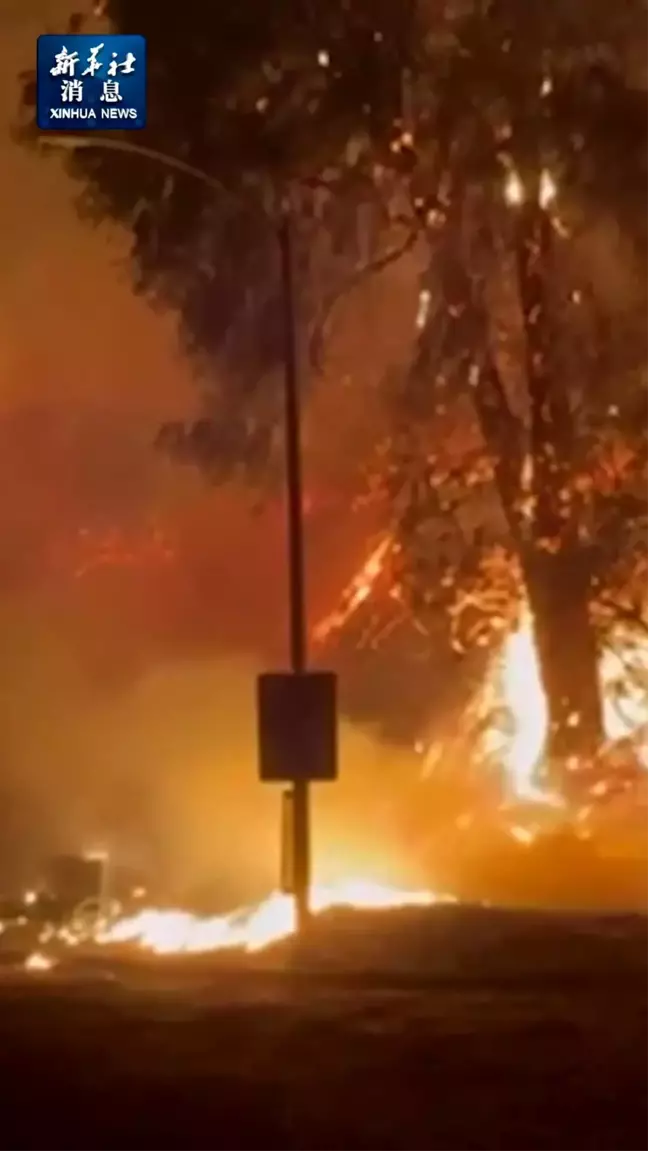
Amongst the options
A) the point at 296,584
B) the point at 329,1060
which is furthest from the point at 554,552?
the point at 329,1060

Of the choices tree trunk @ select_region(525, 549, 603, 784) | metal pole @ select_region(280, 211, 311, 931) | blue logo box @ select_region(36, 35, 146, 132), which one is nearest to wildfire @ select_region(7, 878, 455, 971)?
metal pole @ select_region(280, 211, 311, 931)

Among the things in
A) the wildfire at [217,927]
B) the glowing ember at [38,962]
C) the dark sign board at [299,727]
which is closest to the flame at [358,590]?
the wildfire at [217,927]

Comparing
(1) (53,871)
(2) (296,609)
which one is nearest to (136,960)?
(2) (296,609)

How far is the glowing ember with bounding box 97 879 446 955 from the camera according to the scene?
1315 cm

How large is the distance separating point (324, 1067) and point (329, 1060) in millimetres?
135

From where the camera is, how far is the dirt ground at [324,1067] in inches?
261

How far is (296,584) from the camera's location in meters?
13.1

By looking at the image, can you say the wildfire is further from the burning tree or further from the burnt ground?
the burning tree

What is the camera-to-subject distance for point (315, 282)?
59.4 ft

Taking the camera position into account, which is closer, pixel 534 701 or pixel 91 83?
pixel 91 83

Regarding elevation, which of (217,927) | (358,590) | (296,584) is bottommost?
(217,927)

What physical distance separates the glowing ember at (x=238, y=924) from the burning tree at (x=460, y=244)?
2.45 meters

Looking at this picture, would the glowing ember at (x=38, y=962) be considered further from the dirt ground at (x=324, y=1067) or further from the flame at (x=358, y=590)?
the flame at (x=358, y=590)

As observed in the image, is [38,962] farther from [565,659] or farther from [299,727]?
[565,659]
